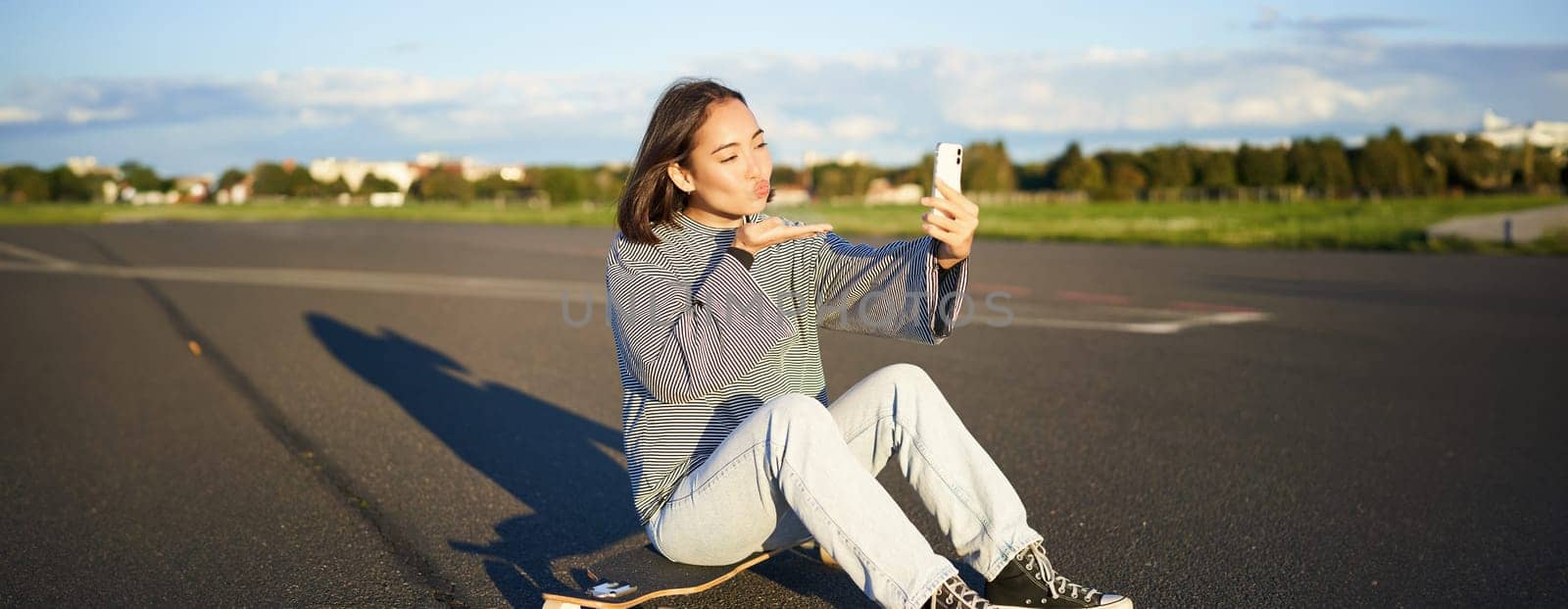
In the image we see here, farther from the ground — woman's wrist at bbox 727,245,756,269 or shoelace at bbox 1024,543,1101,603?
woman's wrist at bbox 727,245,756,269

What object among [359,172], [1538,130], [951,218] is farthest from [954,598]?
[359,172]

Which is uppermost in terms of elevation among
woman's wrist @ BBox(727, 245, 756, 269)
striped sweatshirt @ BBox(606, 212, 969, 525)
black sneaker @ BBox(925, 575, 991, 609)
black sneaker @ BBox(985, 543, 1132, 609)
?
woman's wrist @ BBox(727, 245, 756, 269)

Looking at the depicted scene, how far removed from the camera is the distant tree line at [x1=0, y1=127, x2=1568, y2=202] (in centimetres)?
6400

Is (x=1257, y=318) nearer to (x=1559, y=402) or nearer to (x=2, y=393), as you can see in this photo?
(x=1559, y=402)

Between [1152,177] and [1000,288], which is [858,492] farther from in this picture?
[1152,177]

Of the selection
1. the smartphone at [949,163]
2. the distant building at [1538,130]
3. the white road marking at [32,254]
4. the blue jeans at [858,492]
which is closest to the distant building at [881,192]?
the distant building at [1538,130]

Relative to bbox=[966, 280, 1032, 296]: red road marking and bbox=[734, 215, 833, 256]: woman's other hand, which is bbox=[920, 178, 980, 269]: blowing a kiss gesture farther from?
bbox=[966, 280, 1032, 296]: red road marking

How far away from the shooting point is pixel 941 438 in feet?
10.5

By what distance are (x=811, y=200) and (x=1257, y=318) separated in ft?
174

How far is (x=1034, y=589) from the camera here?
123 inches

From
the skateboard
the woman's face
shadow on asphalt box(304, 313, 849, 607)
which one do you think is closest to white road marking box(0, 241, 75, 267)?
shadow on asphalt box(304, 313, 849, 607)

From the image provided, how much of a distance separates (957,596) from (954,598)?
10mm

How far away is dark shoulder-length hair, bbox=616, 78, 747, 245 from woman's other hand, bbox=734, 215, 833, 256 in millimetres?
327

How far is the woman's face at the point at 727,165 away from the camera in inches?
133
